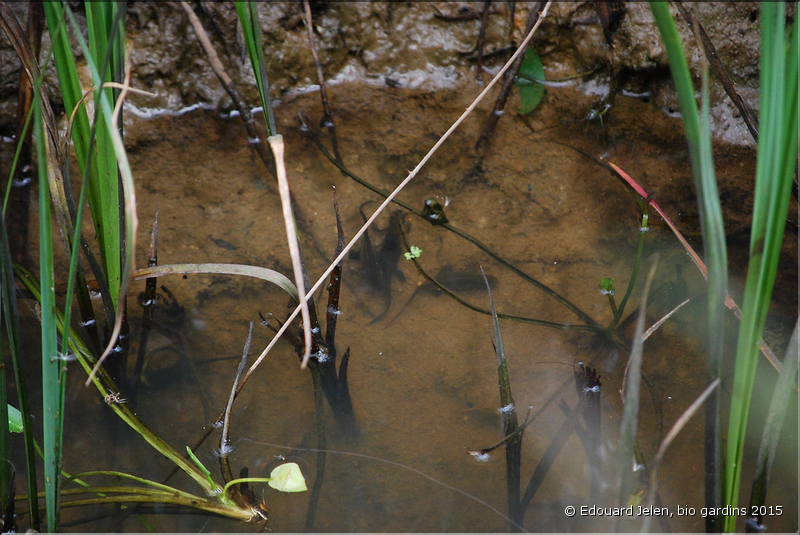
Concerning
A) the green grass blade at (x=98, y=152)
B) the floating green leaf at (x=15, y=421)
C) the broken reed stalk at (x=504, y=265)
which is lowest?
the floating green leaf at (x=15, y=421)

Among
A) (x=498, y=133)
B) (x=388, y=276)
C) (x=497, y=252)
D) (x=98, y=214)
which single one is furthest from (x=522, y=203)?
(x=98, y=214)

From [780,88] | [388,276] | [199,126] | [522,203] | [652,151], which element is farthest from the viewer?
[199,126]

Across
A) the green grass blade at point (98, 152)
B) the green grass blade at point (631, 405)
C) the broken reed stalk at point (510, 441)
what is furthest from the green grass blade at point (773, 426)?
the green grass blade at point (98, 152)

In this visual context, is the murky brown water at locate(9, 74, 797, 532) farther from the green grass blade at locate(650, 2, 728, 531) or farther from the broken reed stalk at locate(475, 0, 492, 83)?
the green grass blade at locate(650, 2, 728, 531)

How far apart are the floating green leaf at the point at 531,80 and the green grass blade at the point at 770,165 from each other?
1.54 metres

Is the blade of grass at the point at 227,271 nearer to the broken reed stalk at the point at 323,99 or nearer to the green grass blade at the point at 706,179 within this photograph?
the green grass blade at the point at 706,179

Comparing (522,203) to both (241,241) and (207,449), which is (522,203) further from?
(207,449)

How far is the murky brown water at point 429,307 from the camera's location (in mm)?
1299

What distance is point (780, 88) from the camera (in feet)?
2.56

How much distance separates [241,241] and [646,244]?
1315 mm

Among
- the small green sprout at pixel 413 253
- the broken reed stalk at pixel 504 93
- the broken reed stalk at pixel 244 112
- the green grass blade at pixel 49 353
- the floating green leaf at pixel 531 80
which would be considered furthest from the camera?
the floating green leaf at pixel 531 80

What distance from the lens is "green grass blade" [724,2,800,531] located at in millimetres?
767

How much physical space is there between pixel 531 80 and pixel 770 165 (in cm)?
170

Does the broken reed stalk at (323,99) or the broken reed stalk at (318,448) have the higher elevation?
the broken reed stalk at (323,99)
